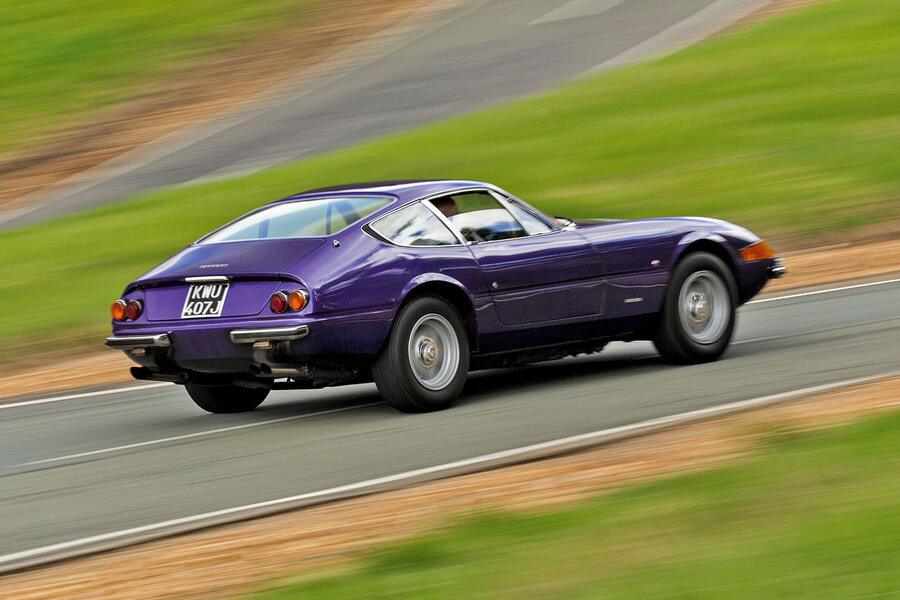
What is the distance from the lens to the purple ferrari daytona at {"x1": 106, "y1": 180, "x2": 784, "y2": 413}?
7656 mm

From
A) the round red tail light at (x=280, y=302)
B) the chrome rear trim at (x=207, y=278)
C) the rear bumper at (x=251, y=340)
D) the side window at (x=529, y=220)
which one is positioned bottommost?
the rear bumper at (x=251, y=340)

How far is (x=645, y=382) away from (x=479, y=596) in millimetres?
4462

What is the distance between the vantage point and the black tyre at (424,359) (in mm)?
7816

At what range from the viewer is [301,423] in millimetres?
8312

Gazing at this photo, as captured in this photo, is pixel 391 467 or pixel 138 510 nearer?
pixel 138 510

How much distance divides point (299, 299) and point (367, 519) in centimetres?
211

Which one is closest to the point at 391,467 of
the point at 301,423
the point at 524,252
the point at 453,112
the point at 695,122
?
the point at 301,423

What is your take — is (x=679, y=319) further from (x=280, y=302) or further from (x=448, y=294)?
(x=280, y=302)

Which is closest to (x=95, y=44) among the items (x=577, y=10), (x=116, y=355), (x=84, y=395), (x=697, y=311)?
(x=577, y=10)

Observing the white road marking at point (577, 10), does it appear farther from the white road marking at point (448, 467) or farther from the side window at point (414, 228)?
the white road marking at point (448, 467)

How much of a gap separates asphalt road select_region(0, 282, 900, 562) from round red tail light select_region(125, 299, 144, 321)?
0.73m

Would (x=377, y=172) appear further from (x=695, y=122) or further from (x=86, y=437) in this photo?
(x=86, y=437)

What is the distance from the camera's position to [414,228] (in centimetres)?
818

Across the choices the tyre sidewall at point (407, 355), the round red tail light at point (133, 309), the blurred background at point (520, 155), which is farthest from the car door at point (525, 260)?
the blurred background at point (520, 155)
